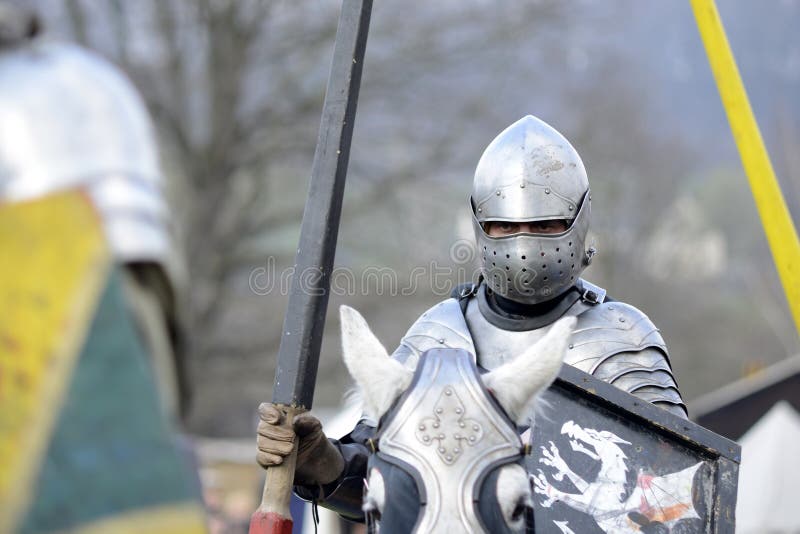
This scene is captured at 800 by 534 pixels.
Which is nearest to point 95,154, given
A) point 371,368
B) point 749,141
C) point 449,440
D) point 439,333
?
point 449,440

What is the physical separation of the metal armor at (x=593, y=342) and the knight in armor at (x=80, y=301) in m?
2.32

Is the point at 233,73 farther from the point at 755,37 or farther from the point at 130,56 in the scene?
the point at 755,37

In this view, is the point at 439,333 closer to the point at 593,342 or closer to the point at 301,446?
the point at 593,342

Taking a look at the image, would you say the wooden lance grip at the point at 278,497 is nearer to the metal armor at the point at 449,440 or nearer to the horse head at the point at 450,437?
the horse head at the point at 450,437

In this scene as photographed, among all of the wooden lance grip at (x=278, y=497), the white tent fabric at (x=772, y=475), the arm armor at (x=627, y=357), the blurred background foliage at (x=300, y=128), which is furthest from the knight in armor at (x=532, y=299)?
the blurred background foliage at (x=300, y=128)

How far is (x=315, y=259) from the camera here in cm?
409

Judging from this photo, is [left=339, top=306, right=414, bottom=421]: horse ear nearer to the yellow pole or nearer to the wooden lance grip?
the wooden lance grip

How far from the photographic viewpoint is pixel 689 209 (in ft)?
116

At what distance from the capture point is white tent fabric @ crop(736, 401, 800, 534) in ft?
32.6

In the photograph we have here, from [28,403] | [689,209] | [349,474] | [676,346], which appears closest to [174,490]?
[28,403]

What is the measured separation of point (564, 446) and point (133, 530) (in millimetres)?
2331

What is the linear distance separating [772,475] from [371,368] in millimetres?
7205

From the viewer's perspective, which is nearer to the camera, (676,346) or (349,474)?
(349,474)

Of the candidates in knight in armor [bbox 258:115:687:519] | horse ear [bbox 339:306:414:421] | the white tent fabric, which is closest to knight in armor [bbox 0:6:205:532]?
horse ear [bbox 339:306:414:421]
